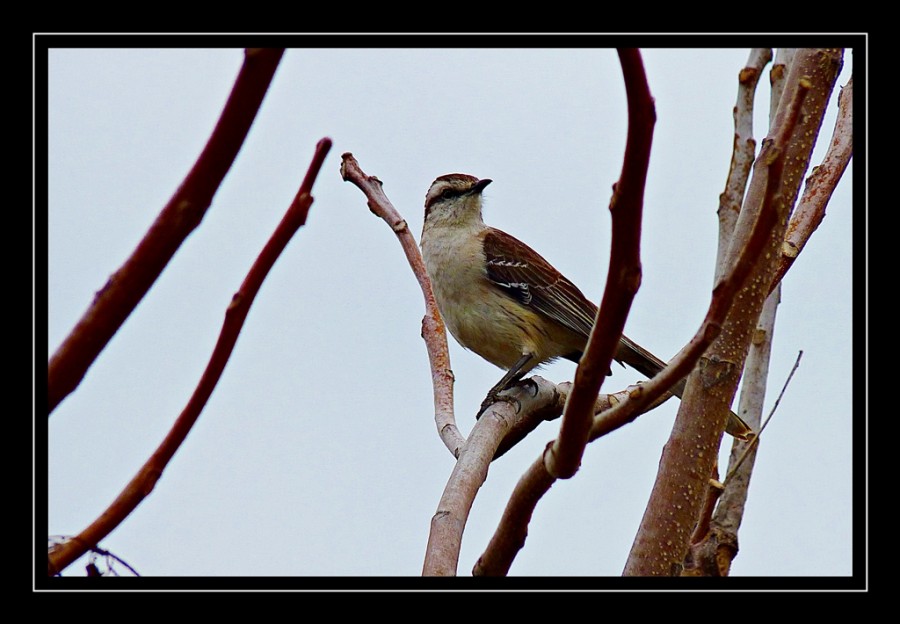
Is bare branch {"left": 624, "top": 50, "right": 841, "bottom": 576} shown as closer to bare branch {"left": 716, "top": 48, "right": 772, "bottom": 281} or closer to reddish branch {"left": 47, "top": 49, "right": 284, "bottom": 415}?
bare branch {"left": 716, "top": 48, "right": 772, "bottom": 281}

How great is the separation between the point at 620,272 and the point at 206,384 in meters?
0.74

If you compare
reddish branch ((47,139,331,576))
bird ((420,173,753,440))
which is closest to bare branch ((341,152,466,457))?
bird ((420,173,753,440))

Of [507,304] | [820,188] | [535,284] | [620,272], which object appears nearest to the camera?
[620,272]

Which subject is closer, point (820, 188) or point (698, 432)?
point (698, 432)

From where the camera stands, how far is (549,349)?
6273 millimetres

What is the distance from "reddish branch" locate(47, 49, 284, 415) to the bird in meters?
4.72

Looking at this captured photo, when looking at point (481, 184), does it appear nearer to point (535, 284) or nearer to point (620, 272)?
point (535, 284)

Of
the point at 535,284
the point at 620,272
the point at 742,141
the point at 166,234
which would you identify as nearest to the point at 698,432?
the point at 742,141

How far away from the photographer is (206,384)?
1260 mm

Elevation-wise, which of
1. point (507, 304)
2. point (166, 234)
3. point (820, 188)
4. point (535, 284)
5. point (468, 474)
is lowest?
point (468, 474)

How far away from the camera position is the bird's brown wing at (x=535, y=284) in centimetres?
631
